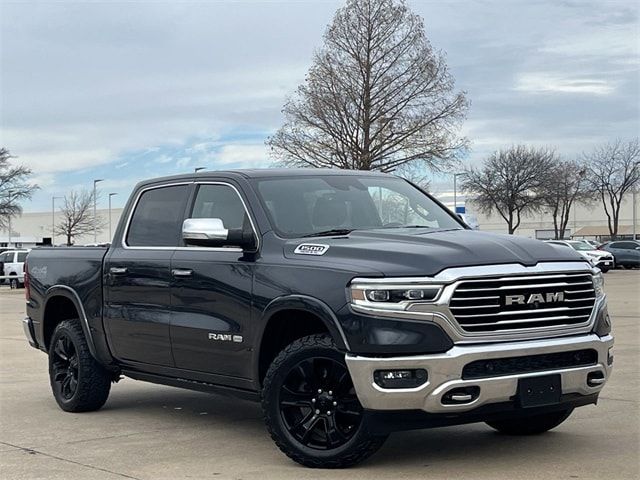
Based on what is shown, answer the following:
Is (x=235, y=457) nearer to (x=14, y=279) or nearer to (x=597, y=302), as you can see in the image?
(x=597, y=302)

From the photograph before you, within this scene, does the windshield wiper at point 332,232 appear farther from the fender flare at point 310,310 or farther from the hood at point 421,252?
the fender flare at point 310,310

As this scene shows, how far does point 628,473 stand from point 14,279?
140 feet

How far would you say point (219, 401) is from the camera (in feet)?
30.8

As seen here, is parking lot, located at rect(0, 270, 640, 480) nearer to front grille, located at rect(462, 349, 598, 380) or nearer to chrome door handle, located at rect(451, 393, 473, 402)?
chrome door handle, located at rect(451, 393, 473, 402)

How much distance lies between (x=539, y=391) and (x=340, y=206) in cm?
206

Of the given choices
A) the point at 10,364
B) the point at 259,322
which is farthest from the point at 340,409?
the point at 10,364

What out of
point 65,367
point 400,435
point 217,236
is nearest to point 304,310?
point 217,236

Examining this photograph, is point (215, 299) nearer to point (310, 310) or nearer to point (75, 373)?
point (310, 310)

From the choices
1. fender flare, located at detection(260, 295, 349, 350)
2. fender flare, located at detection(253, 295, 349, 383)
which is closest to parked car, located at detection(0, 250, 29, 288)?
fender flare, located at detection(253, 295, 349, 383)

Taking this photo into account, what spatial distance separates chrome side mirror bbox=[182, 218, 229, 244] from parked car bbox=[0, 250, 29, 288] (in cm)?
4027

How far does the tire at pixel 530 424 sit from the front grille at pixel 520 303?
1.13m

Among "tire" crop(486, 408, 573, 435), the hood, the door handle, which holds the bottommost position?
"tire" crop(486, 408, 573, 435)

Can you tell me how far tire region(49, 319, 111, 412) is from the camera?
28.6ft

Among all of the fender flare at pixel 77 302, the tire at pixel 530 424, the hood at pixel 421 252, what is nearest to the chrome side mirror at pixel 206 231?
the hood at pixel 421 252
